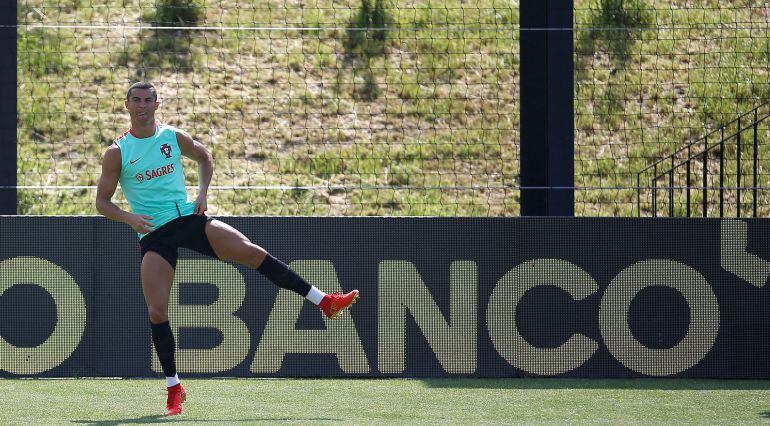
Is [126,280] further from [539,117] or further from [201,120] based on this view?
A: [201,120]

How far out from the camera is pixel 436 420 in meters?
6.39

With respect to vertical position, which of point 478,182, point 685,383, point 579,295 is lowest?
point 685,383

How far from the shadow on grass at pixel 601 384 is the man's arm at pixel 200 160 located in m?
2.20

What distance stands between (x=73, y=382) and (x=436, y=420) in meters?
3.02

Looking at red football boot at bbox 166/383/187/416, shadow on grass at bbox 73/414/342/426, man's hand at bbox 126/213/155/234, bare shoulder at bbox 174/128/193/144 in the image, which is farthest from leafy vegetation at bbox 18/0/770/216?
shadow on grass at bbox 73/414/342/426

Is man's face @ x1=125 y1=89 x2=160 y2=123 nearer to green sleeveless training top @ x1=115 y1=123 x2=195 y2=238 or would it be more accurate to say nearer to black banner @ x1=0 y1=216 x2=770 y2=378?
green sleeveless training top @ x1=115 y1=123 x2=195 y2=238

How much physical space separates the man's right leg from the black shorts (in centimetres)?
5

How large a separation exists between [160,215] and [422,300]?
8.01 ft

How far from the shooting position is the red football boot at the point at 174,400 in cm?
658

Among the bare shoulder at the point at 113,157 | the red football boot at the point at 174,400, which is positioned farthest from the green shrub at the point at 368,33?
the red football boot at the point at 174,400

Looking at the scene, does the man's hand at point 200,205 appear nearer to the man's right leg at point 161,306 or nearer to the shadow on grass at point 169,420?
the man's right leg at point 161,306

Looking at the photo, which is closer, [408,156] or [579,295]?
[579,295]

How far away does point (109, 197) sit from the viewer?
6.70 m

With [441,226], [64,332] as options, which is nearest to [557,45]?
[441,226]
